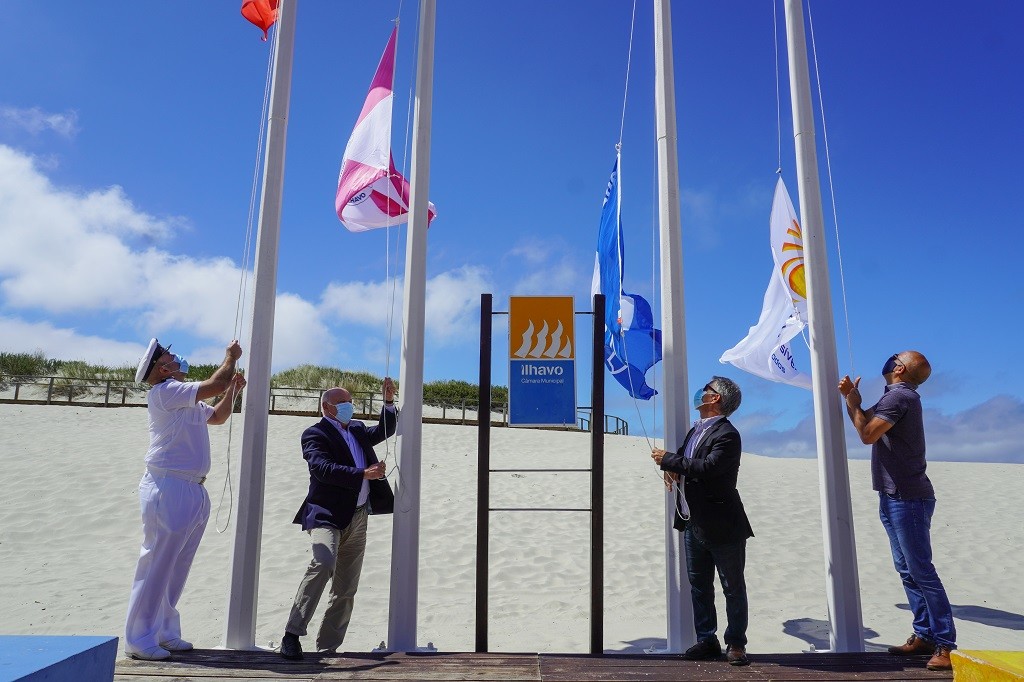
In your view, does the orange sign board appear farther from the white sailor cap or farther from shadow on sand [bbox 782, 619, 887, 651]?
shadow on sand [bbox 782, 619, 887, 651]

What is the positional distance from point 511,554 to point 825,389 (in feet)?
20.4

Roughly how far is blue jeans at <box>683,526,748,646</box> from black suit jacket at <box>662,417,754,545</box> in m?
0.10

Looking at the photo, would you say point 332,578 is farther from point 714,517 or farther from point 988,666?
point 988,666

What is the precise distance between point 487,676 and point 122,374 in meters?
31.9

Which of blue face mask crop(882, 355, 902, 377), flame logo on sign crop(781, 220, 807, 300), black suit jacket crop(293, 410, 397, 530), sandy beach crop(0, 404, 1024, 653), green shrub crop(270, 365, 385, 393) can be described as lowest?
sandy beach crop(0, 404, 1024, 653)

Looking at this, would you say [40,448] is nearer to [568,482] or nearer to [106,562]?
[106,562]

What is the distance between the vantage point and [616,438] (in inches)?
987

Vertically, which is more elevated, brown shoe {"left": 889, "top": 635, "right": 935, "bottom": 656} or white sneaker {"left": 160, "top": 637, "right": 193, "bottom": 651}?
brown shoe {"left": 889, "top": 635, "right": 935, "bottom": 656}

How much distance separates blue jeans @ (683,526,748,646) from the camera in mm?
4699

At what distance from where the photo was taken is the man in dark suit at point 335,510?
15.9 ft

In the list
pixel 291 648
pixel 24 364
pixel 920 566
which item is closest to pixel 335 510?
pixel 291 648

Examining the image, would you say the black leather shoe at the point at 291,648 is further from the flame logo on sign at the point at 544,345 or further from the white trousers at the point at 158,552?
the flame logo on sign at the point at 544,345

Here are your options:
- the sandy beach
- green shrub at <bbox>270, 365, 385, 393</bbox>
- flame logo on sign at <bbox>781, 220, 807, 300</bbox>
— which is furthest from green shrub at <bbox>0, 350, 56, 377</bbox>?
flame logo on sign at <bbox>781, 220, 807, 300</bbox>

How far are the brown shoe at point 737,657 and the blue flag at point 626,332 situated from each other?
2201mm
